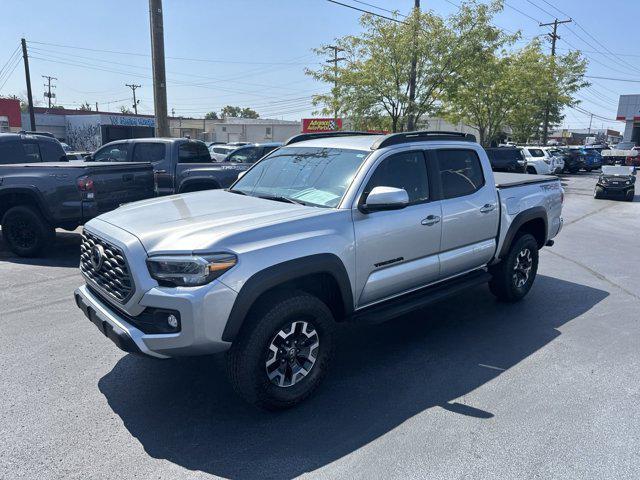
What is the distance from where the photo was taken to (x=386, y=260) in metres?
3.97

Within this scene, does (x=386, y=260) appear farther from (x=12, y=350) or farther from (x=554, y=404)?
(x=12, y=350)

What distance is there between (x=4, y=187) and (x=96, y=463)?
602 centimetres

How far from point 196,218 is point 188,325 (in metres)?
0.88

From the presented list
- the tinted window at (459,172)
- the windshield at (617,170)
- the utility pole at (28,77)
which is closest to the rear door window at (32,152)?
the tinted window at (459,172)

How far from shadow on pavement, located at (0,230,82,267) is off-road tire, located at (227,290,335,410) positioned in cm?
515

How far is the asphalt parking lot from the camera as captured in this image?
9.55 feet

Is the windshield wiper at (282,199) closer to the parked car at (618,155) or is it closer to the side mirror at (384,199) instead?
the side mirror at (384,199)

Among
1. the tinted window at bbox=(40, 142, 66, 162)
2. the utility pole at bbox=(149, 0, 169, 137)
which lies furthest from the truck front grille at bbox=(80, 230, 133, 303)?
the utility pole at bbox=(149, 0, 169, 137)

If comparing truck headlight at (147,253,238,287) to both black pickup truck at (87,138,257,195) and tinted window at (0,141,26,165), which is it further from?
tinted window at (0,141,26,165)

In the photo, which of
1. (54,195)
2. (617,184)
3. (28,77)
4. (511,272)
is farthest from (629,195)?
(28,77)

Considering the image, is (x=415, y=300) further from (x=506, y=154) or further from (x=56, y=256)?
(x=506, y=154)

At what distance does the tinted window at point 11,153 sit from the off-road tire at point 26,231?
81.0 inches

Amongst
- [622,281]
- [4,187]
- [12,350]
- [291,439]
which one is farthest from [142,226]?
[622,281]

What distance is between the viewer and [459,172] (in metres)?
4.95
